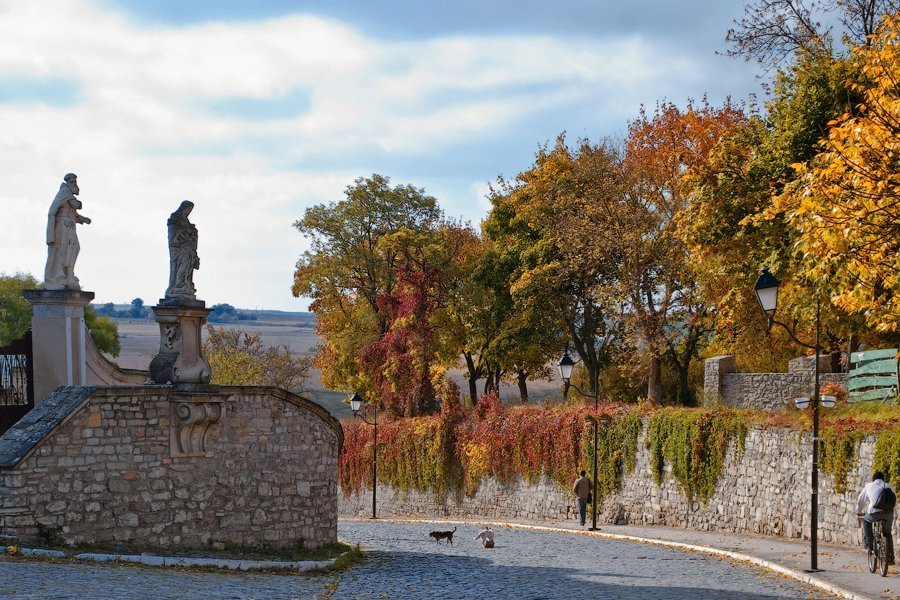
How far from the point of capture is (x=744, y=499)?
25109mm

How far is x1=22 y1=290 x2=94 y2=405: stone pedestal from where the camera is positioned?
18125 mm

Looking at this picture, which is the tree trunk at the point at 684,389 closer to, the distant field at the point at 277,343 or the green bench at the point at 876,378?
the green bench at the point at 876,378

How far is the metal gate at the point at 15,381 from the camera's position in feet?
57.6

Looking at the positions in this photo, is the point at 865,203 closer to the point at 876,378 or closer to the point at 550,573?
the point at 550,573

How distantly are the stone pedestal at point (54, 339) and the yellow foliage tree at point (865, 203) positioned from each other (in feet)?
38.7

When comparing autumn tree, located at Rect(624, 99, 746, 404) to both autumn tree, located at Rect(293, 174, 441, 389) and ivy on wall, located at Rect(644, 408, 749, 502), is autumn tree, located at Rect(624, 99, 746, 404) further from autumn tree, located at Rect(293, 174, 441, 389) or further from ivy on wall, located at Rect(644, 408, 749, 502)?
autumn tree, located at Rect(293, 174, 441, 389)

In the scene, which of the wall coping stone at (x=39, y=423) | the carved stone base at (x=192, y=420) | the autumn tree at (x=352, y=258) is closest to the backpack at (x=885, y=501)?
the carved stone base at (x=192, y=420)

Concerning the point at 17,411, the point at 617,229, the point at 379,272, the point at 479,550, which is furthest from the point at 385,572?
the point at 379,272

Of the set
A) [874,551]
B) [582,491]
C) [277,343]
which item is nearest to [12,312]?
[582,491]

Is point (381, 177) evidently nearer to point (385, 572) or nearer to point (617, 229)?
point (617, 229)

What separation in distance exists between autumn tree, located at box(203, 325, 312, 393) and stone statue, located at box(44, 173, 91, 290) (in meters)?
44.4

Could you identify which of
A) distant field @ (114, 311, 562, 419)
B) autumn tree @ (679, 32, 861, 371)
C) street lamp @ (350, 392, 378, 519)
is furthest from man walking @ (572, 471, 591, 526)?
distant field @ (114, 311, 562, 419)

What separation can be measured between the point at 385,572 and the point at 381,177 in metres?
34.2

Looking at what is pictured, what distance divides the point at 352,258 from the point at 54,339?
31.0 metres
